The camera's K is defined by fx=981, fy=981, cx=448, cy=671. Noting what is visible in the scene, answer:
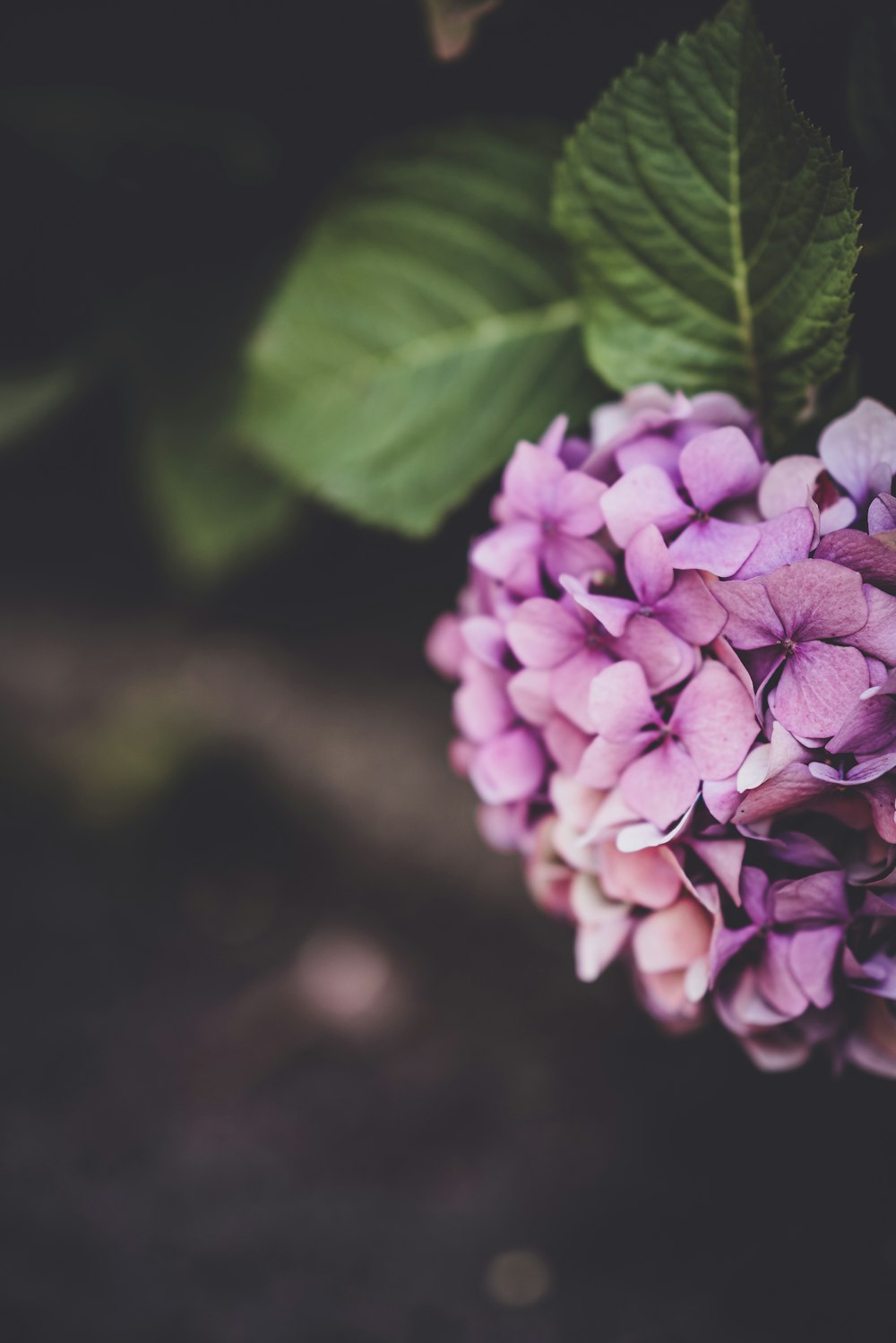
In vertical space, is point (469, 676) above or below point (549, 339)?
below

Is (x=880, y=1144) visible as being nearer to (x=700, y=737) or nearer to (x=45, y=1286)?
(x=700, y=737)

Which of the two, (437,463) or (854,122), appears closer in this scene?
(854,122)

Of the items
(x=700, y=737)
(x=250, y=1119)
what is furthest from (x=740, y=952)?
(x=250, y=1119)

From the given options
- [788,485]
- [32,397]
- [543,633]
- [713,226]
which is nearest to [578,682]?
[543,633]

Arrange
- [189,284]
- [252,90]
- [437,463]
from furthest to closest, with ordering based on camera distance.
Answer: [189,284] < [252,90] < [437,463]

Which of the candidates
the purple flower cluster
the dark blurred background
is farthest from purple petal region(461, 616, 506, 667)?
the dark blurred background

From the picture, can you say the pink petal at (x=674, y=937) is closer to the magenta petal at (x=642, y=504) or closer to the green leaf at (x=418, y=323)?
the magenta petal at (x=642, y=504)
